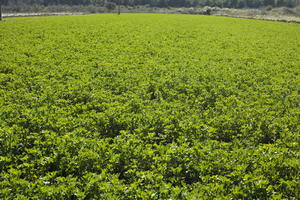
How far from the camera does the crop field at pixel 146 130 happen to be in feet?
18.4

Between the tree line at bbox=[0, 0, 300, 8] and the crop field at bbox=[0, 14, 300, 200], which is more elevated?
the tree line at bbox=[0, 0, 300, 8]

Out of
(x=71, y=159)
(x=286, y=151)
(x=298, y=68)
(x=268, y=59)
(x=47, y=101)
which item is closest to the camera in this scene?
(x=71, y=159)

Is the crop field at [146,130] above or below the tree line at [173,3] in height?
below

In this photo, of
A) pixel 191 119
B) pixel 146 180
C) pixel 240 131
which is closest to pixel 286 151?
pixel 240 131

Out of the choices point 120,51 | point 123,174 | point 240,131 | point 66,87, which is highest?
point 120,51

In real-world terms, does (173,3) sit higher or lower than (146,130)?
higher

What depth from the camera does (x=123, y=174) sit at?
6.32 meters

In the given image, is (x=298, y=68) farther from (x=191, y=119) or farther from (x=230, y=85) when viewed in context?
(x=191, y=119)

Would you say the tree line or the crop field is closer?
the crop field

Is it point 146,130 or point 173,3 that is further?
point 173,3

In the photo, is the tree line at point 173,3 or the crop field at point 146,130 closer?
the crop field at point 146,130

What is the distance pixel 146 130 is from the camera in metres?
8.01

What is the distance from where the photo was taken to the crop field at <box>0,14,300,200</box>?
18.4ft

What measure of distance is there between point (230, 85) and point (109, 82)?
227 inches
